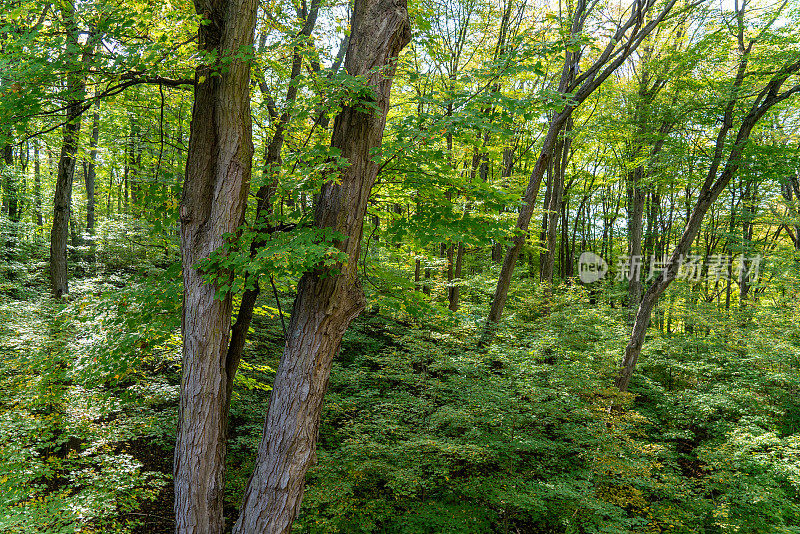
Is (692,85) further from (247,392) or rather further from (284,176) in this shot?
(247,392)

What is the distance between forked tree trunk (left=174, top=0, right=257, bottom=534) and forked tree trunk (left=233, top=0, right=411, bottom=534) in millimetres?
443

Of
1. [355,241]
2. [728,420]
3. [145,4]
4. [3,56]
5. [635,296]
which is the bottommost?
[728,420]

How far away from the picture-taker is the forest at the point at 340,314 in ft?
11.0

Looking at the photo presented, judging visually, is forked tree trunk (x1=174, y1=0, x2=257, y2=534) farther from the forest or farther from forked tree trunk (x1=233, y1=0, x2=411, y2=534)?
forked tree trunk (x1=233, y1=0, x2=411, y2=534)

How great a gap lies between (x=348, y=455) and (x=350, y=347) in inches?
179

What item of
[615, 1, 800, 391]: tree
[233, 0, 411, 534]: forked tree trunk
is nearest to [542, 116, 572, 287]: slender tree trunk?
[615, 1, 800, 391]: tree

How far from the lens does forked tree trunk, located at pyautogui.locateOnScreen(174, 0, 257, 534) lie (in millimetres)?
3412

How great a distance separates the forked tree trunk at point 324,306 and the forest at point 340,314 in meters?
0.02

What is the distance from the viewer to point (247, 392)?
24.1ft

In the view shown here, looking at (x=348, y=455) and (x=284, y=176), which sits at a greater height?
(x=284, y=176)

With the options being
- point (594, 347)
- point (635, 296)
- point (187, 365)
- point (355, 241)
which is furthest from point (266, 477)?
point (635, 296)

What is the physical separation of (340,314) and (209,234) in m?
1.28


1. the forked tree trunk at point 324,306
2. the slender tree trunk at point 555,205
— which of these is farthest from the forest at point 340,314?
the slender tree trunk at point 555,205

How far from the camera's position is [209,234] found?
3.51 meters
